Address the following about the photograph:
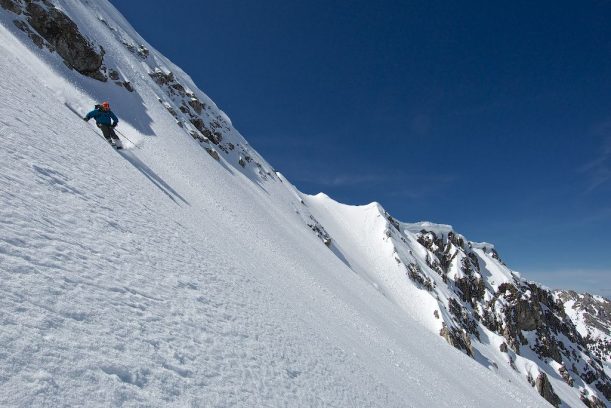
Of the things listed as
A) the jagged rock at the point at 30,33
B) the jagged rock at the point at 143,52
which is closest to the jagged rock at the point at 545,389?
the jagged rock at the point at 30,33

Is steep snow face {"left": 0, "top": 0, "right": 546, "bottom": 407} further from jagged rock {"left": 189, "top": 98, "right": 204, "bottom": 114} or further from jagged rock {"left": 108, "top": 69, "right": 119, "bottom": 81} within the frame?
jagged rock {"left": 189, "top": 98, "right": 204, "bottom": 114}

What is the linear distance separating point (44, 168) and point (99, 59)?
2664cm

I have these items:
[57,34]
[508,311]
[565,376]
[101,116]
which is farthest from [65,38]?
[565,376]

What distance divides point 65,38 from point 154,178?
20366 millimetres

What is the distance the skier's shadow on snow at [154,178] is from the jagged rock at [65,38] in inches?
603

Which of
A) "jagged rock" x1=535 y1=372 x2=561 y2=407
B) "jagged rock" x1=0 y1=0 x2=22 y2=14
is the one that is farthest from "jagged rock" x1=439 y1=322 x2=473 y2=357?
"jagged rock" x1=0 y1=0 x2=22 y2=14

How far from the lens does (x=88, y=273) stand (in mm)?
5379

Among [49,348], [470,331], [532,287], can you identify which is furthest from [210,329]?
[532,287]

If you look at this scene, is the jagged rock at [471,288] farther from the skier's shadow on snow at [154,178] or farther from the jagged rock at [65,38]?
the jagged rock at [65,38]

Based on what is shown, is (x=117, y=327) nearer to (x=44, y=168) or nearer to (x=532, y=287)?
(x=44, y=168)

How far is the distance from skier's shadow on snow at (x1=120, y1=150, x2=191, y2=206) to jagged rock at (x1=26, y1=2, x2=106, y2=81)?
50.2 feet

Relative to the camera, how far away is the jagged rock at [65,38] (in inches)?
997

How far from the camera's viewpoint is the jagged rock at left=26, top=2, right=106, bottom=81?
83.1 ft

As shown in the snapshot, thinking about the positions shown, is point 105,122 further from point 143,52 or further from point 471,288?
point 471,288
